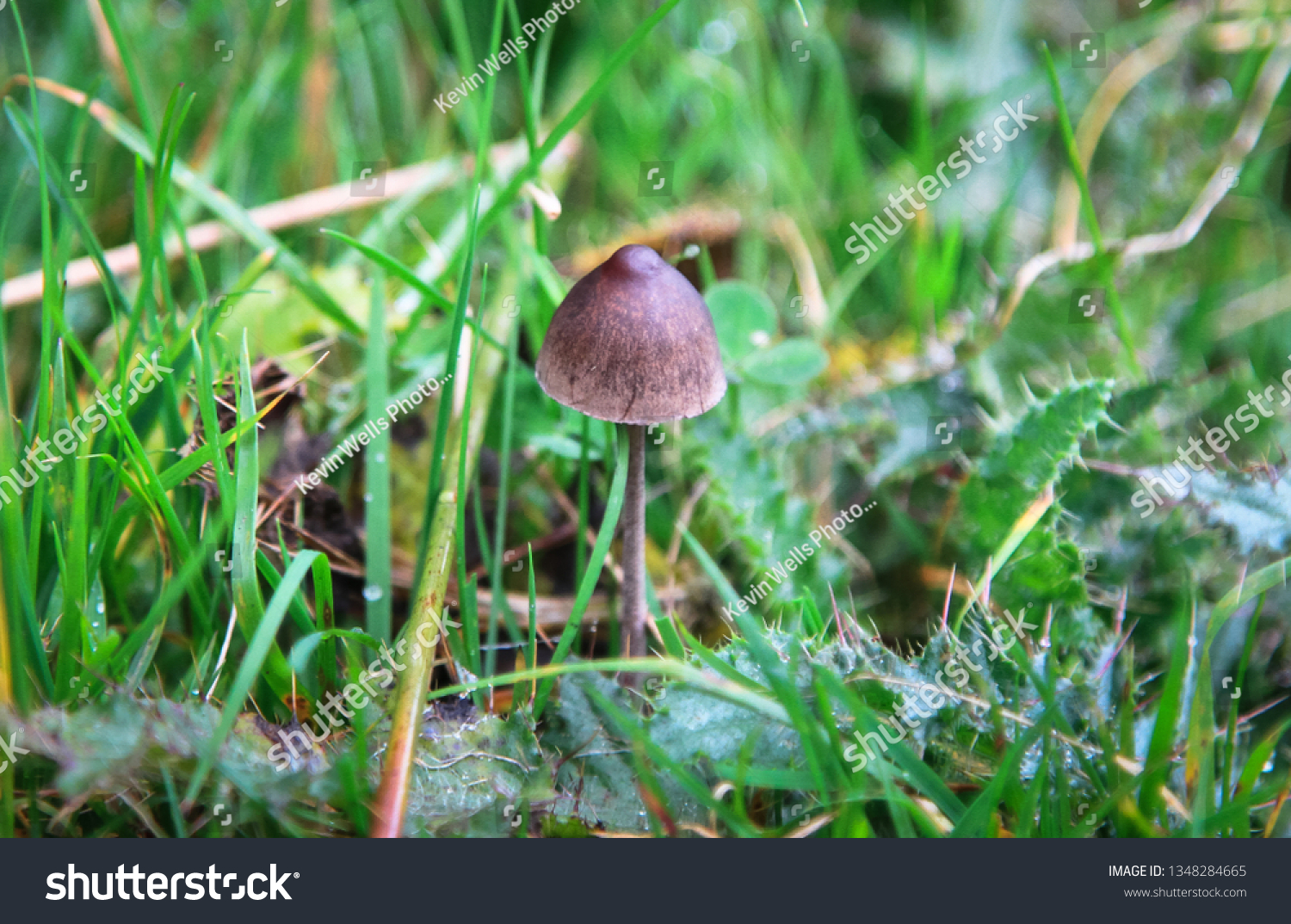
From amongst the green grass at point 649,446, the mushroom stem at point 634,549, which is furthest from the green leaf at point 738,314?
the mushroom stem at point 634,549

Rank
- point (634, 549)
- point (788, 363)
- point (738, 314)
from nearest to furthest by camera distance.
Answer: point (634, 549), point (788, 363), point (738, 314)

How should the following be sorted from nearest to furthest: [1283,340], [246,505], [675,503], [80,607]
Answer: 1. [80,607]
2. [246,505]
3. [675,503]
4. [1283,340]

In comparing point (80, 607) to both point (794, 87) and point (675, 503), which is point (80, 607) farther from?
point (794, 87)

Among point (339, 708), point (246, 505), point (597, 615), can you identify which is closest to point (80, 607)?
point (246, 505)

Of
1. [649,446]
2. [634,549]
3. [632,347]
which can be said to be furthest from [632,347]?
[649,446]

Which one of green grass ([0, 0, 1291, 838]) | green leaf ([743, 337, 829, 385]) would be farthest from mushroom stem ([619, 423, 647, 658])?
green leaf ([743, 337, 829, 385])

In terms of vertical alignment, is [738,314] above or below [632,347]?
above

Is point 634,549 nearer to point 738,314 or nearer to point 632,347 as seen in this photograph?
point 632,347
